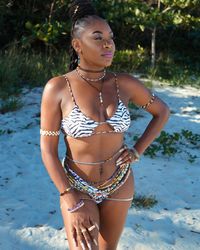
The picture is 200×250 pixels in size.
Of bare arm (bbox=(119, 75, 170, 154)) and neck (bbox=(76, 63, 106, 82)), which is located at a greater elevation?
neck (bbox=(76, 63, 106, 82))

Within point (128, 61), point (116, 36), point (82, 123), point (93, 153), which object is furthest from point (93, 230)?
point (116, 36)

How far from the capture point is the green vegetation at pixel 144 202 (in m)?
4.63

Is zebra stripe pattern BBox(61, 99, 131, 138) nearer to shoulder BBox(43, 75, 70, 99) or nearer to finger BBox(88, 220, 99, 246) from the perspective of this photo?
shoulder BBox(43, 75, 70, 99)

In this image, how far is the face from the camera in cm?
234

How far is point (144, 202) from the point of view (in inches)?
184

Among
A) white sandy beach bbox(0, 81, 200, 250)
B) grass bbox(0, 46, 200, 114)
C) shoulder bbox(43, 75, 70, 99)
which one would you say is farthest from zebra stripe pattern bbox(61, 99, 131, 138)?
grass bbox(0, 46, 200, 114)

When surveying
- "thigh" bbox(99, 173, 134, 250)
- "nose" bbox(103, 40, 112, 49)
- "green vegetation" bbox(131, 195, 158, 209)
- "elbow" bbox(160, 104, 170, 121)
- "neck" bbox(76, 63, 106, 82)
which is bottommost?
"green vegetation" bbox(131, 195, 158, 209)

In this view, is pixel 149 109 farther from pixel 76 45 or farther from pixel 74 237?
pixel 74 237

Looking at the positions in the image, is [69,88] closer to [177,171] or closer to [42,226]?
[42,226]

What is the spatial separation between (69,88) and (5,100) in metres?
5.40

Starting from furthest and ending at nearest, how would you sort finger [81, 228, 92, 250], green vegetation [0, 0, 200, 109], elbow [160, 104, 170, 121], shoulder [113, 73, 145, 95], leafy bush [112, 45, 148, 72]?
1. leafy bush [112, 45, 148, 72]
2. green vegetation [0, 0, 200, 109]
3. elbow [160, 104, 170, 121]
4. shoulder [113, 73, 145, 95]
5. finger [81, 228, 92, 250]

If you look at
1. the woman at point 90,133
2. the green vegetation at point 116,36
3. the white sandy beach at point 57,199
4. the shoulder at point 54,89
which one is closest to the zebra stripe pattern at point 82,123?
the woman at point 90,133

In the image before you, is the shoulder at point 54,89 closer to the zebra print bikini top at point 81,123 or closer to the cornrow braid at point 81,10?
the zebra print bikini top at point 81,123

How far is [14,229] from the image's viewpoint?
414cm
